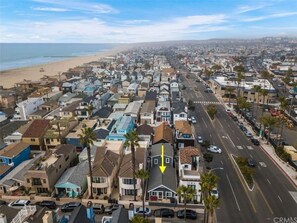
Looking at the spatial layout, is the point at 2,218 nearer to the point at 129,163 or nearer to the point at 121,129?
the point at 129,163

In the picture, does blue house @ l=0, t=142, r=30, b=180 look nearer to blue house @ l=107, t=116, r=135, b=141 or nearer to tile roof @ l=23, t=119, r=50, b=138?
tile roof @ l=23, t=119, r=50, b=138

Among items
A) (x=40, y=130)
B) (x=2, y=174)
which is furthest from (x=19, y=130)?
(x=2, y=174)

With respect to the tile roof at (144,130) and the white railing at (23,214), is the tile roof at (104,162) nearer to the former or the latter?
the white railing at (23,214)

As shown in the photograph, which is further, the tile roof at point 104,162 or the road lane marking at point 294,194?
the tile roof at point 104,162

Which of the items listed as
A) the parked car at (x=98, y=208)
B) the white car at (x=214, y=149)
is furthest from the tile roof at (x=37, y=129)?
the white car at (x=214, y=149)

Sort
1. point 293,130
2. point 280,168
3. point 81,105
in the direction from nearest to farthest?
point 280,168 < point 293,130 < point 81,105

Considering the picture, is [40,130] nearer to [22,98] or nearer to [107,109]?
[107,109]

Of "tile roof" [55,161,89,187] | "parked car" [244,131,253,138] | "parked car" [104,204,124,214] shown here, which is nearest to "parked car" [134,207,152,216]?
"parked car" [104,204,124,214]
